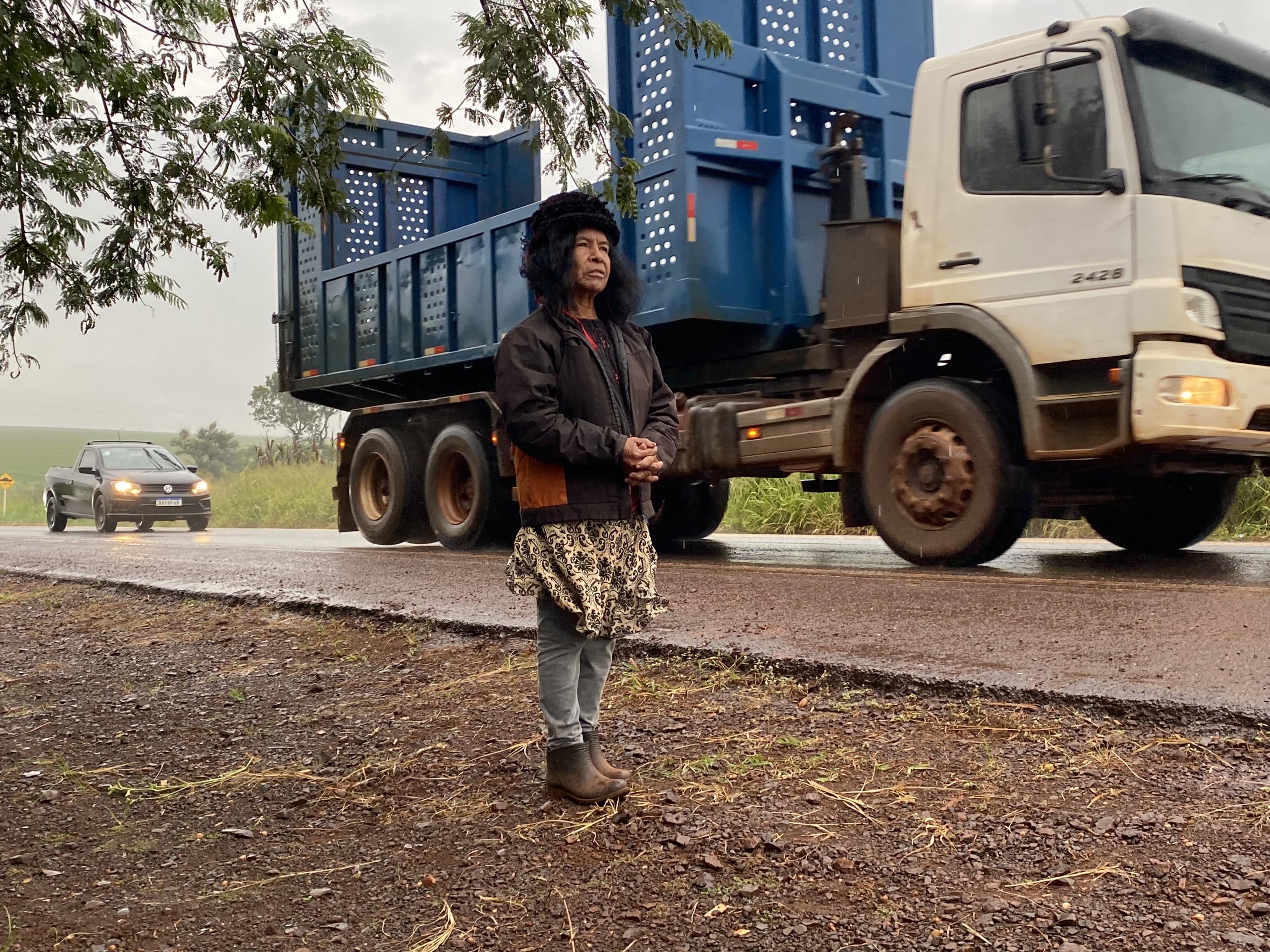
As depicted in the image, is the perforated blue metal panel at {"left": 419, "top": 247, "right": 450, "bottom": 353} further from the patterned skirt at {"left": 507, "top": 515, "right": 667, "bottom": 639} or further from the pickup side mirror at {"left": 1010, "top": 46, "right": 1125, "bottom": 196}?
the patterned skirt at {"left": 507, "top": 515, "right": 667, "bottom": 639}

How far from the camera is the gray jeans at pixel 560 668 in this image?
3035 millimetres

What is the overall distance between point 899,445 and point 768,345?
1622 millimetres

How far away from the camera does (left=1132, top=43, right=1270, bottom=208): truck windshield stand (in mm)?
6293

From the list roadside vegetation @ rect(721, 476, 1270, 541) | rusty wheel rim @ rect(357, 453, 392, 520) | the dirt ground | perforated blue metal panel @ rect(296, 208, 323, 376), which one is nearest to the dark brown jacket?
the dirt ground

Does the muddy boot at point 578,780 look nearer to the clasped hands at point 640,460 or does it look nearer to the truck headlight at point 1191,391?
the clasped hands at point 640,460

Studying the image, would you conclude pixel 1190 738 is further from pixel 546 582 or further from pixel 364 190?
pixel 364 190

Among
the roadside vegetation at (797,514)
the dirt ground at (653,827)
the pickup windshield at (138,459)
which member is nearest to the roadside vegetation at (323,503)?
the roadside vegetation at (797,514)

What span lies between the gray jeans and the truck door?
424 centimetres

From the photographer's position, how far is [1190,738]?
317 cm

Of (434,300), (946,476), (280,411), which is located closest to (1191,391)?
(946,476)

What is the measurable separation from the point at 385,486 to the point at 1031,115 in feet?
23.7

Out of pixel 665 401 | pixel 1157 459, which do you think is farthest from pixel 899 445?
pixel 665 401

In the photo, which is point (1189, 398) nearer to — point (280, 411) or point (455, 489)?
point (455, 489)

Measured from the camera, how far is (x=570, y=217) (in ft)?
9.77
